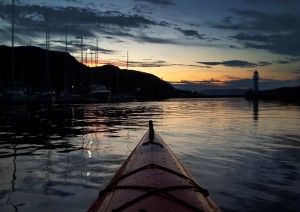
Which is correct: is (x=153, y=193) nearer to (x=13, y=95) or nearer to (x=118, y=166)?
(x=118, y=166)

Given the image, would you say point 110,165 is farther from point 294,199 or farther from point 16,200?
point 294,199

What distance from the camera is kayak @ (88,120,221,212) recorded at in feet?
14.0

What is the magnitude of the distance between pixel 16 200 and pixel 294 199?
20.9 feet

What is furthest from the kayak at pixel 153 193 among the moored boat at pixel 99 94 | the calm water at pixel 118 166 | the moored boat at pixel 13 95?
the moored boat at pixel 99 94

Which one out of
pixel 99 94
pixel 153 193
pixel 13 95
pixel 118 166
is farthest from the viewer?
pixel 99 94

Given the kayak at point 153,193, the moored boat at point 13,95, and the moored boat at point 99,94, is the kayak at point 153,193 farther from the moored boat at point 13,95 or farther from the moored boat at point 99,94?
the moored boat at point 99,94

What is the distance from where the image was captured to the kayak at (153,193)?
14.0ft

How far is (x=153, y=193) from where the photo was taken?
456cm

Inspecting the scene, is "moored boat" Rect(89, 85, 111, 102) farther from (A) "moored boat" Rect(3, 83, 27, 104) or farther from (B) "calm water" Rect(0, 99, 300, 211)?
(B) "calm water" Rect(0, 99, 300, 211)

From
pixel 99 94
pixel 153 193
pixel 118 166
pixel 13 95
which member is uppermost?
pixel 99 94

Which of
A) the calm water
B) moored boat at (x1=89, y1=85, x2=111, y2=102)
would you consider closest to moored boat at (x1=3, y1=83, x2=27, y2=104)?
moored boat at (x1=89, y1=85, x2=111, y2=102)

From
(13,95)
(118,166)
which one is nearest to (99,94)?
(13,95)

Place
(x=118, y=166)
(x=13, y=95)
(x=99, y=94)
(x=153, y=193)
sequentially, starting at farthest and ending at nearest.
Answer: (x=99, y=94), (x=13, y=95), (x=118, y=166), (x=153, y=193)

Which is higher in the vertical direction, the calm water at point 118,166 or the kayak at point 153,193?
the kayak at point 153,193
